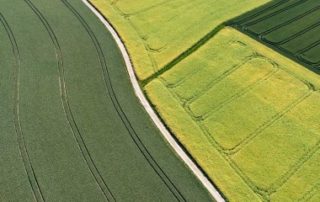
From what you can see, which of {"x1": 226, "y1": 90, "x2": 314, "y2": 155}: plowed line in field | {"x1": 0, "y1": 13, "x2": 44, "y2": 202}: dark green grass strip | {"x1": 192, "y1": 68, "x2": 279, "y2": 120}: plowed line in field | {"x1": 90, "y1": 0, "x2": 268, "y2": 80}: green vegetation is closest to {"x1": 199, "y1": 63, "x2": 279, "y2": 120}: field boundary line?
{"x1": 192, "y1": 68, "x2": 279, "y2": 120}: plowed line in field

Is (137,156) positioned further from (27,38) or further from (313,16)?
(313,16)

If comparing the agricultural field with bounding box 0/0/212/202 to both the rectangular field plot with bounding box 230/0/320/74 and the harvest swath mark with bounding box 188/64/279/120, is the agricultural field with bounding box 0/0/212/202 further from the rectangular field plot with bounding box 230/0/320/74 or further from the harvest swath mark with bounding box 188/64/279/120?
the rectangular field plot with bounding box 230/0/320/74

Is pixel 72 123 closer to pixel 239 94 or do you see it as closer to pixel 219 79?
pixel 219 79

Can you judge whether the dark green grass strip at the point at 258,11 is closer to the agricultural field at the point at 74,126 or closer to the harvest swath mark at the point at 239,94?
the harvest swath mark at the point at 239,94

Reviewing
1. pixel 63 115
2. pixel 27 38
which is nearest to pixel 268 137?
pixel 63 115


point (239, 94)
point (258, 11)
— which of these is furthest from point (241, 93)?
point (258, 11)

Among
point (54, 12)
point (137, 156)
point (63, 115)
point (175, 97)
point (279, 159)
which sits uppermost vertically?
point (54, 12)

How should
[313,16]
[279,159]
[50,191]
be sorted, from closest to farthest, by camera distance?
[50,191] → [279,159] → [313,16]

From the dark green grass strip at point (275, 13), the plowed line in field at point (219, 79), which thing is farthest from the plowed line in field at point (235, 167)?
the dark green grass strip at point (275, 13)
